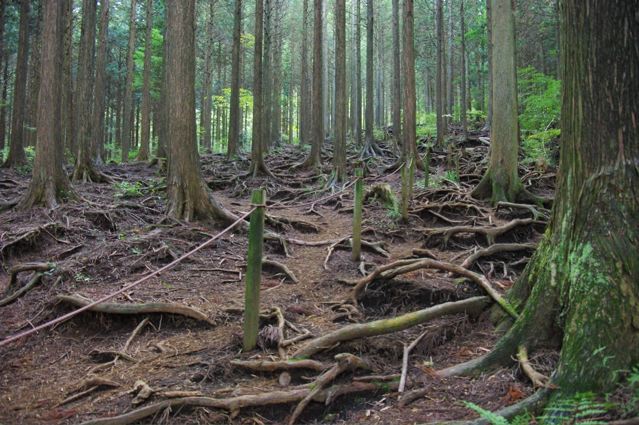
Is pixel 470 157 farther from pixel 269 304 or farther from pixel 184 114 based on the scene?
pixel 269 304

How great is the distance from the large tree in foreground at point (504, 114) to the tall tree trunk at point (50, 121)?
853 cm

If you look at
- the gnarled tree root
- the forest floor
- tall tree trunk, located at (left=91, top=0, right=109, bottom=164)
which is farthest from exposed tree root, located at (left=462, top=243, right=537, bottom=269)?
tall tree trunk, located at (left=91, top=0, right=109, bottom=164)

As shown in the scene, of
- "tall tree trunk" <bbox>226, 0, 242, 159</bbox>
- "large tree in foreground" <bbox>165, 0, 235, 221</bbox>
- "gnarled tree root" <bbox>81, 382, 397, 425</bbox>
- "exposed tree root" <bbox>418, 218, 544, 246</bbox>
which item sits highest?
"tall tree trunk" <bbox>226, 0, 242, 159</bbox>

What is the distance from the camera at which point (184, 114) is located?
8.97 meters

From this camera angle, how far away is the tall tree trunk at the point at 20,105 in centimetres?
1595

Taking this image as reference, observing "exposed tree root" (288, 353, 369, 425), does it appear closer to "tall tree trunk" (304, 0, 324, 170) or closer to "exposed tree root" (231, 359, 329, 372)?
"exposed tree root" (231, 359, 329, 372)

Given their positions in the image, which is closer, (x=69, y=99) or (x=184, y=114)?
(x=184, y=114)

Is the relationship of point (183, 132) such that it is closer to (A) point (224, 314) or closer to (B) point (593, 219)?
(A) point (224, 314)

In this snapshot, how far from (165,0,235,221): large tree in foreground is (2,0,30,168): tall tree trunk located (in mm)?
9878

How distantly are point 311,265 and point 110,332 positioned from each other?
304cm

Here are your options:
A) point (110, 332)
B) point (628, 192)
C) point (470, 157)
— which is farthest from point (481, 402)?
point (470, 157)

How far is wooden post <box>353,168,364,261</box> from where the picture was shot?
6.85m

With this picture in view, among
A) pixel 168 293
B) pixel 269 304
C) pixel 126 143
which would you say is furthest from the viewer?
pixel 126 143

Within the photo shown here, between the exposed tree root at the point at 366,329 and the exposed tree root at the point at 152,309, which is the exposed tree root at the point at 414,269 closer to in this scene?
the exposed tree root at the point at 366,329
